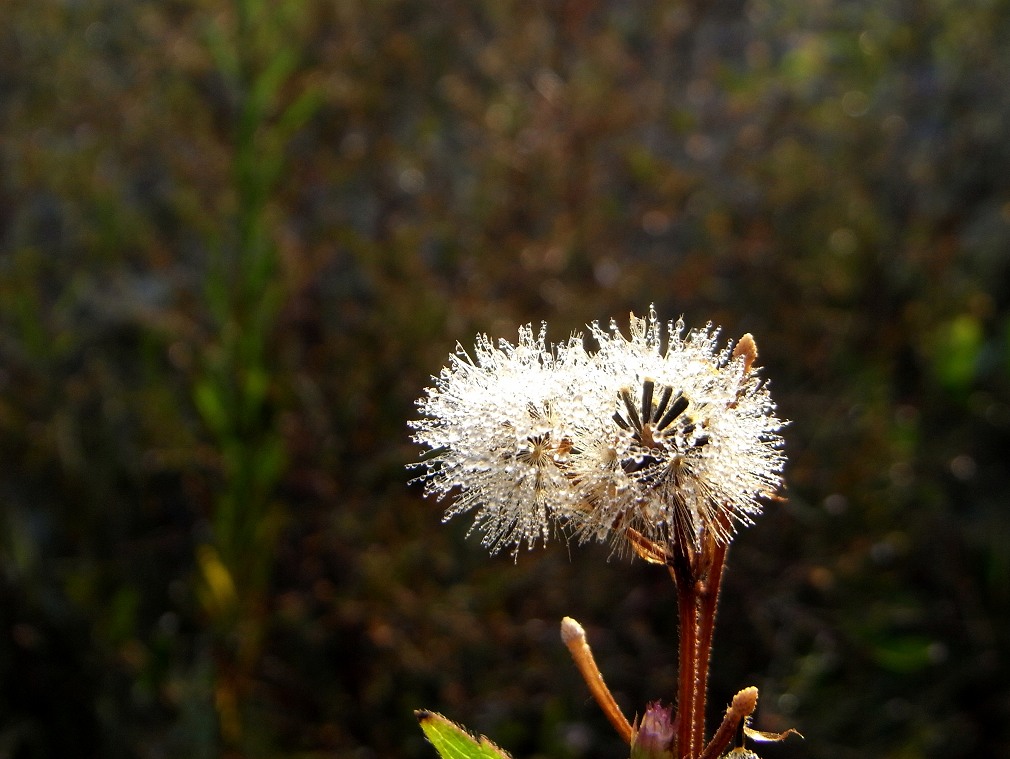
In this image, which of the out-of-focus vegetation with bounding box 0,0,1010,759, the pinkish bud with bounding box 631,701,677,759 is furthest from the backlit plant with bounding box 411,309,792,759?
the out-of-focus vegetation with bounding box 0,0,1010,759

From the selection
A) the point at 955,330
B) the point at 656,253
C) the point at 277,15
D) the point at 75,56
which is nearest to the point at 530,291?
the point at 656,253

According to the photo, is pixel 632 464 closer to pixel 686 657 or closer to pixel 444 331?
pixel 686 657

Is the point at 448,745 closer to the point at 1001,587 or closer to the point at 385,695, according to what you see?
the point at 385,695

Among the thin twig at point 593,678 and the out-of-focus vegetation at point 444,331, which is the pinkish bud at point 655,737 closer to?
the thin twig at point 593,678

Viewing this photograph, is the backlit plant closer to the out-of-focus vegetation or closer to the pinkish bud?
the pinkish bud

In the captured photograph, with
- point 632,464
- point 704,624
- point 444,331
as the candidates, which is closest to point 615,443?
point 632,464

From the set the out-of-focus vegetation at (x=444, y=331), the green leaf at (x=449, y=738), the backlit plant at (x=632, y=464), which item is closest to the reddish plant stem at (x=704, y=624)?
the backlit plant at (x=632, y=464)
